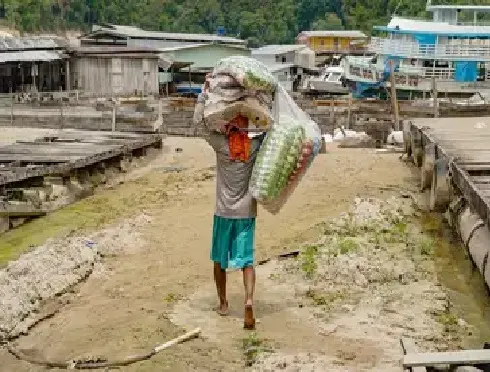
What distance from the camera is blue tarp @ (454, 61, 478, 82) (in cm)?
3556

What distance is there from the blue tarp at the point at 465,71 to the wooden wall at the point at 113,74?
49.2 ft

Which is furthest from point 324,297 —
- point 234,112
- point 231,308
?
point 234,112

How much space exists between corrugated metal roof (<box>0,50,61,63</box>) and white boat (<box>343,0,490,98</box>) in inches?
617

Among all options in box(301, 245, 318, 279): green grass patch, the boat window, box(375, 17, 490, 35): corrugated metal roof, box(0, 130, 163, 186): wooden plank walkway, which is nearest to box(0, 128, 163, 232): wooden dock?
box(0, 130, 163, 186): wooden plank walkway

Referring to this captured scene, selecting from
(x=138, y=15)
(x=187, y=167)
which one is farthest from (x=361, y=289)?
(x=138, y=15)

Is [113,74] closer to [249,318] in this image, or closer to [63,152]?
[63,152]

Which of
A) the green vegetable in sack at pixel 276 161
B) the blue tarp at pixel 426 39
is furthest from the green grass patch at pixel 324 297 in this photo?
the blue tarp at pixel 426 39

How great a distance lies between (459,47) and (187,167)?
2348 cm

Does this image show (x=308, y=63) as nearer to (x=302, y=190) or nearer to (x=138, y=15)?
(x=138, y=15)

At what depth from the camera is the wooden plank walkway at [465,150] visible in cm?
767

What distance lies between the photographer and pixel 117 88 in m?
29.9

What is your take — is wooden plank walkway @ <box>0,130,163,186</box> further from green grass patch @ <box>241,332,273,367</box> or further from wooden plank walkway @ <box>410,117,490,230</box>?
green grass patch @ <box>241,332,273,367</box>

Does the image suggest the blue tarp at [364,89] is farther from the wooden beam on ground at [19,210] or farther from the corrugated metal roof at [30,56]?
the wooden beam on ground at [19,210]

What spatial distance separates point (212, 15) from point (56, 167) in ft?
170
